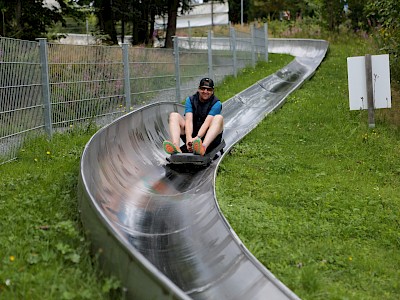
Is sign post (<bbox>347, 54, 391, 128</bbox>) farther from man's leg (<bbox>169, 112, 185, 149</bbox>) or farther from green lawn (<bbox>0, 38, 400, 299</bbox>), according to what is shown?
man's leg (<bbox>169, 112, 185, 149</bbox>)

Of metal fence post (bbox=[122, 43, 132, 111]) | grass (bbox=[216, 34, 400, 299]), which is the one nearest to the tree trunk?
grass (bbox=[216, 34, 400, 299])

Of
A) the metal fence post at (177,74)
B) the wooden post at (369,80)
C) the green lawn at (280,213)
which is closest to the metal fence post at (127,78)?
the green lawn at (280,213)

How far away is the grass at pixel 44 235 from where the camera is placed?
3592 mm

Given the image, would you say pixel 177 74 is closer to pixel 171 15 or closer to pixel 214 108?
pixel 214 108

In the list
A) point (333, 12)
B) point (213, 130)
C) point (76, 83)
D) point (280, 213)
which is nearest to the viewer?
point (280, 213)

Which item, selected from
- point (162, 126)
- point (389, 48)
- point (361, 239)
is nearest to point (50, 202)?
point (361, 239)

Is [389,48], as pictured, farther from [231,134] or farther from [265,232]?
[265,232]

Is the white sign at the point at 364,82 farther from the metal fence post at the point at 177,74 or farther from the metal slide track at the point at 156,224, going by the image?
the metal fence post at the point at 177,74

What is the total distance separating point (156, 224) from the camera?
5.61 m

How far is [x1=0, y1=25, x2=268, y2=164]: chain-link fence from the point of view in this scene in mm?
7340

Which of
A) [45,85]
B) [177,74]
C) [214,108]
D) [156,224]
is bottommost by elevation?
[156,224]

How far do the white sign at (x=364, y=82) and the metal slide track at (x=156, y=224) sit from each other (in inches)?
97.4

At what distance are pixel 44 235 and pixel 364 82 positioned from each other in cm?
734

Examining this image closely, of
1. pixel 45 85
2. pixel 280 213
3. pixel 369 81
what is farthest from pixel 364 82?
pixel 45 85
